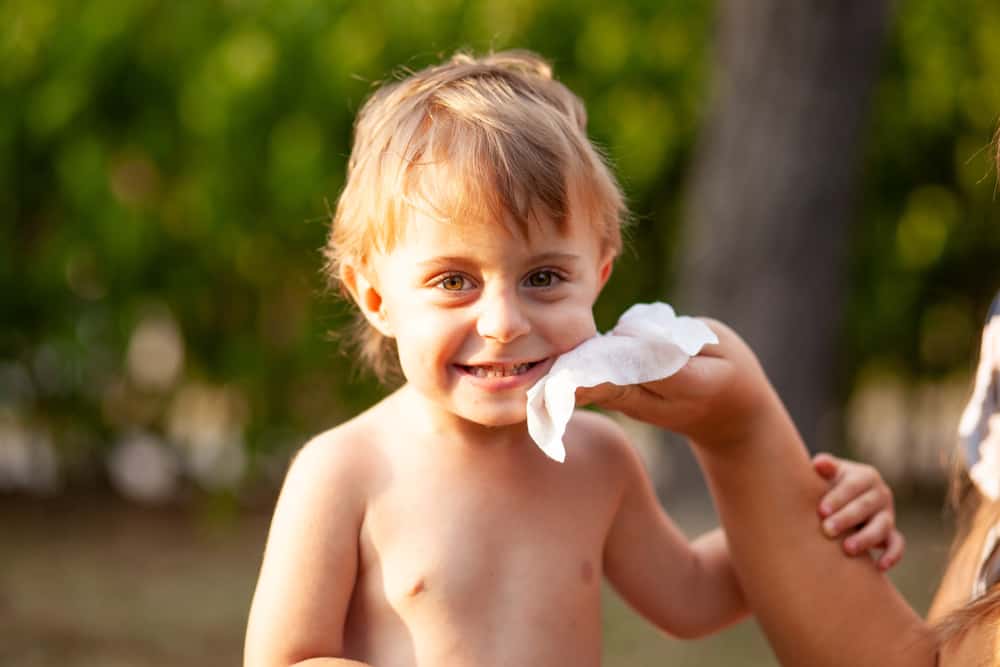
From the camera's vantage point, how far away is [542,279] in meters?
1.83

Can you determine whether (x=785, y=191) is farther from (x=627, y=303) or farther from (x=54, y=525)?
(x=54, y=525)

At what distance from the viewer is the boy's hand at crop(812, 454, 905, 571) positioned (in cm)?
204

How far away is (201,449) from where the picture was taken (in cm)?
625

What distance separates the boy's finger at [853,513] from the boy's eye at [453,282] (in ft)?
2.11

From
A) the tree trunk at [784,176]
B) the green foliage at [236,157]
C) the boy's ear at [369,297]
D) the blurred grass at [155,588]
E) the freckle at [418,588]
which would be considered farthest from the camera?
the green foliage at [236,157]

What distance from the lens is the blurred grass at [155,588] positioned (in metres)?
4.82

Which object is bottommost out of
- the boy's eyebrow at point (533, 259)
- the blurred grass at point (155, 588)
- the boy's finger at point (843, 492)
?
the blurred grass at point (155, 588)

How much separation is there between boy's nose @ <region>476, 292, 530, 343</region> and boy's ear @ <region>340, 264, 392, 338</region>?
0.66ft

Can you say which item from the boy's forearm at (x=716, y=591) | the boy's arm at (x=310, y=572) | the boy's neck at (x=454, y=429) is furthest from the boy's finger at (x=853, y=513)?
the boy's arm at (x=310, y=572)

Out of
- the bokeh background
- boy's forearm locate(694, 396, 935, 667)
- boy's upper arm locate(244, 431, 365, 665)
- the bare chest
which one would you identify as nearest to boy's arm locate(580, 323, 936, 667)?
boy's forearm locate(694, 396, 935, 667)

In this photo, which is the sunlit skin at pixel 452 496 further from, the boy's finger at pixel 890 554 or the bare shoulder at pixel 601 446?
the boy's finger at pixel 890 554

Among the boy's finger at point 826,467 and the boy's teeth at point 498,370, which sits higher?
the boy's teeth at point 498,370

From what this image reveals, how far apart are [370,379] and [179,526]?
1.35 meters

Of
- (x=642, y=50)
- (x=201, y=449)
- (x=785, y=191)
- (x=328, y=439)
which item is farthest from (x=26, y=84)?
(x=328, y=439)
